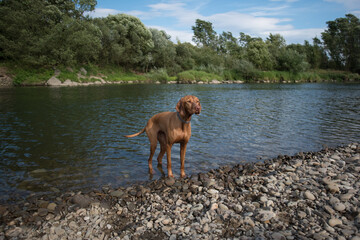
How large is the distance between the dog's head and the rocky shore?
1.74 meters

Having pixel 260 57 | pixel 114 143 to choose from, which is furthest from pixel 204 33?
pixel 114 143

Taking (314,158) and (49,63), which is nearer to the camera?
(314,158)

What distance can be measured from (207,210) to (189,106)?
2188 mm

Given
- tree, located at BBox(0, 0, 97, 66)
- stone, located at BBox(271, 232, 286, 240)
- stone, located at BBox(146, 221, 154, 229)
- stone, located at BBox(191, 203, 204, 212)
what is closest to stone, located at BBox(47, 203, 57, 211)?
stone, located at BBox(146, 221, 154, 229)

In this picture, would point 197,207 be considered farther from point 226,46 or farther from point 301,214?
point 226,46

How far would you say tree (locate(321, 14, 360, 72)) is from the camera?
82125 millimetres

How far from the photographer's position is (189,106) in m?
5.34

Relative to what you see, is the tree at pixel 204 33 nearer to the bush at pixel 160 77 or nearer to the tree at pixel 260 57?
the tree at pixel 260 57

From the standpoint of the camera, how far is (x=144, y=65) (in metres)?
59.4

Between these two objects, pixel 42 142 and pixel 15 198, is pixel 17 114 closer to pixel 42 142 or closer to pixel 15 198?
pixel 42 142

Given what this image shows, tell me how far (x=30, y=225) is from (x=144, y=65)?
57620mm

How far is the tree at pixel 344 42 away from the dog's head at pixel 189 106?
9497 centimetres

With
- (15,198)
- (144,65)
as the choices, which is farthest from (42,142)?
(144,65)

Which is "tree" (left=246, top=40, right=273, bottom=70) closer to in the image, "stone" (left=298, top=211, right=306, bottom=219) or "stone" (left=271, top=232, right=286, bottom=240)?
"stone" (left=298, top=211, right=306, bottom=219)
